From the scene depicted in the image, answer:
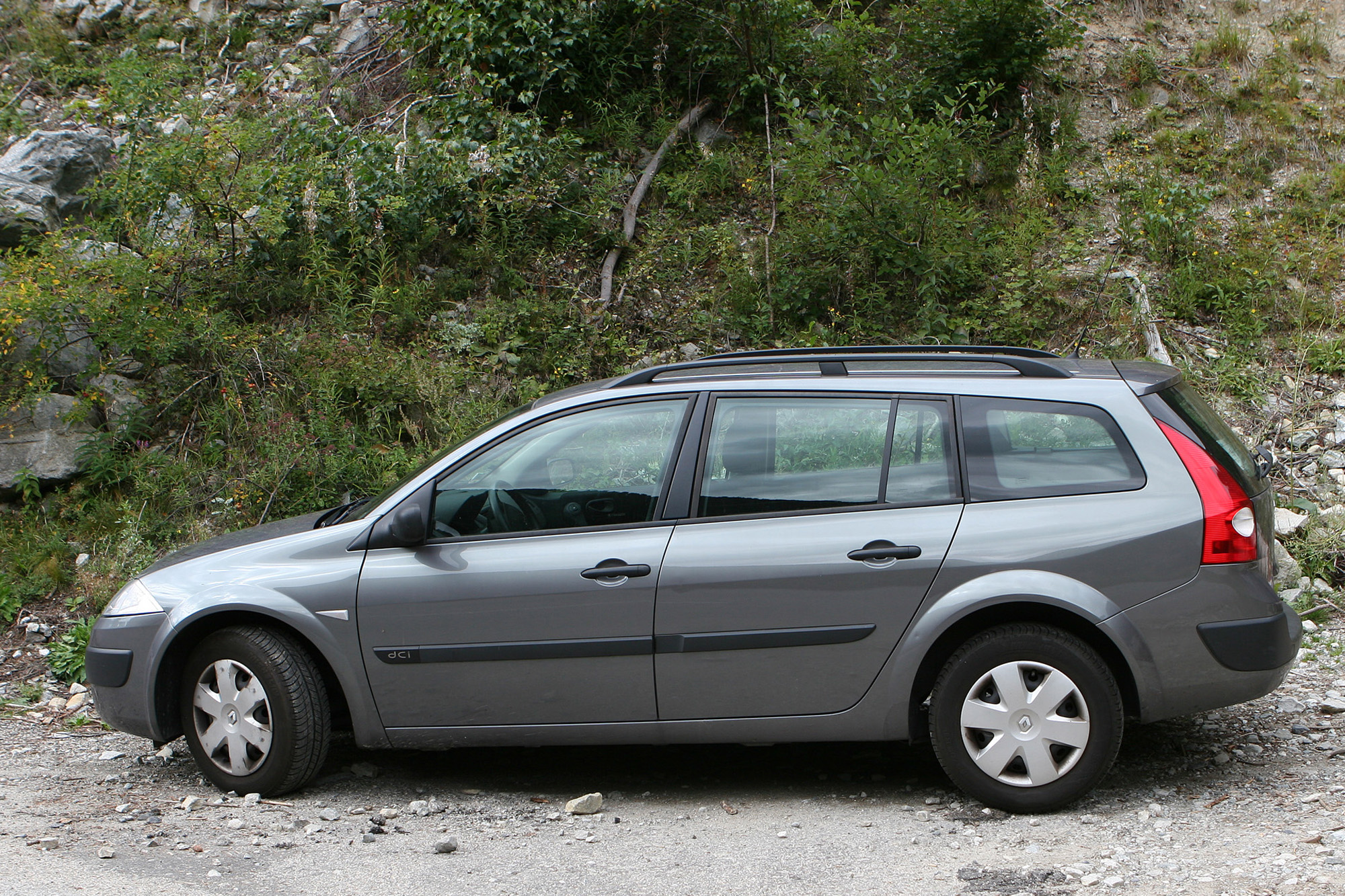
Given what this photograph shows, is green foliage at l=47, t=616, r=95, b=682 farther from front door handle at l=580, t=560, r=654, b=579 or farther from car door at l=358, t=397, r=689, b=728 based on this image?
front door handle at l=580, t=560, r=654, b=579

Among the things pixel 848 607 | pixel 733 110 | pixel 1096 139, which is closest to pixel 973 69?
pixel 1096 139

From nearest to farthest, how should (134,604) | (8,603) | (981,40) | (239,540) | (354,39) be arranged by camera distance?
(134,604) < (239,540) < (8,603) < (981,40) < (354,39)

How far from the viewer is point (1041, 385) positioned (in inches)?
155

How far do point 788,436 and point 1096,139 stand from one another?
8.23 meters

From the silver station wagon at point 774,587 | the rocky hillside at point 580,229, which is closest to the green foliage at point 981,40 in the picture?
the rocky hillside at point 580,229

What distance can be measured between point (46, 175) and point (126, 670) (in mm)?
6411

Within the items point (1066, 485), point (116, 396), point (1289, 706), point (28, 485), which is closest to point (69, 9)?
point (116, 396)

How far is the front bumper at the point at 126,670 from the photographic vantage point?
4320 millimetres

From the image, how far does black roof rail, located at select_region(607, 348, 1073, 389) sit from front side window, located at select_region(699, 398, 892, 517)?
23cm

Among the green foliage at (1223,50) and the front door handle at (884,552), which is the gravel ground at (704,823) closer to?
the front door handle at (884,552)

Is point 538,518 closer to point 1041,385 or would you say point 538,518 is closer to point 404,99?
point 1041,385

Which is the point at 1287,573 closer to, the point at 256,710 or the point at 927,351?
the point at 927,351

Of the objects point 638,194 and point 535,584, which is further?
point 638,194

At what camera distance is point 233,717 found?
169 inches
